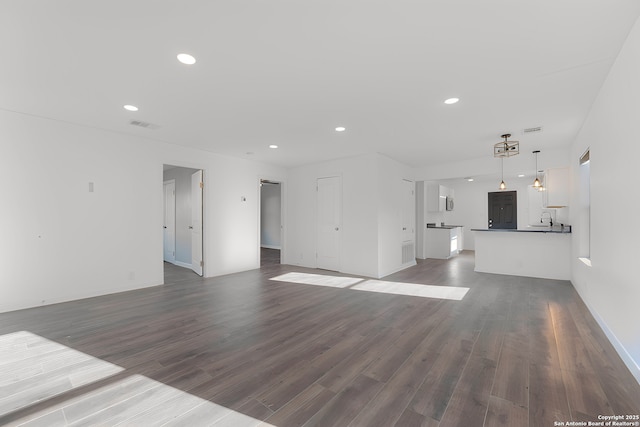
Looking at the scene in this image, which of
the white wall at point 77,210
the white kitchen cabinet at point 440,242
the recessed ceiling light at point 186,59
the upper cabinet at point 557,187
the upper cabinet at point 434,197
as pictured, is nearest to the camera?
the recessed ceiling light at point 186,59

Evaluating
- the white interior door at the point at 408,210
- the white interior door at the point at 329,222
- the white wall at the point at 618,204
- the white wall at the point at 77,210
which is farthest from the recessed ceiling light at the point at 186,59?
the white interior door at the point at 408,210

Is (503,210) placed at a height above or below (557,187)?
below

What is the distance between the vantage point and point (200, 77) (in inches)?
111

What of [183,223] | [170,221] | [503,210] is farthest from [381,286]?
[503,210]

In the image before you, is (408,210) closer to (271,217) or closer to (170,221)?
(271,217)

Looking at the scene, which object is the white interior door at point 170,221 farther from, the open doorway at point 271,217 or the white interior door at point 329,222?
the white interior door at point 329,222

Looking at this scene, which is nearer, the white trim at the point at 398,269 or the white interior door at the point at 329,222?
the white trim at the point at 398,269

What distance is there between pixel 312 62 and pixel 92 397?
3068mm

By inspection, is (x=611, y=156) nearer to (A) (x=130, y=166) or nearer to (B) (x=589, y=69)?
(B) (x=589, y=69)

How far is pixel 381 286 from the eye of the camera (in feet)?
16.7

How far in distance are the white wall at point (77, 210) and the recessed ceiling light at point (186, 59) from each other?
298 centimetres

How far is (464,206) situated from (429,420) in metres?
10.1

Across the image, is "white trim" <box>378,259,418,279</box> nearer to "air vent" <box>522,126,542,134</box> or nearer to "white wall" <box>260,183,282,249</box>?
"air vent" <box>522,126,542,134</box>

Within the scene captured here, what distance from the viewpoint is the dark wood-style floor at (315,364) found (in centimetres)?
179
